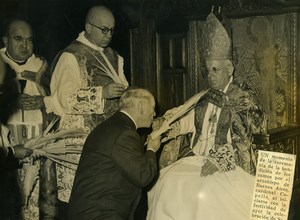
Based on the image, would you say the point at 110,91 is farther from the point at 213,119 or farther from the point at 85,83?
the point at 213,119

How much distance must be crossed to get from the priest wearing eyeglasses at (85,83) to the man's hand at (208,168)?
944 millimetres

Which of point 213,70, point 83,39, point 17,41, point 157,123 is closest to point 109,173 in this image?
point 157,123

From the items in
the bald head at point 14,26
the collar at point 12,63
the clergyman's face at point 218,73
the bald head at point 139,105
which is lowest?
the bald head at point 139,105

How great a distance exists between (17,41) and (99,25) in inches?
27.6

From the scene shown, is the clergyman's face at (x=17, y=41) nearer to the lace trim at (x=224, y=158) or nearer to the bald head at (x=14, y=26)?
the bald head at (x=14, y=26)

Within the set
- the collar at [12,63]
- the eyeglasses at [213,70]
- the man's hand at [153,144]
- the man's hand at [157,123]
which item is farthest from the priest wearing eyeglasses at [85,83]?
the eyeglasses at [213,70]

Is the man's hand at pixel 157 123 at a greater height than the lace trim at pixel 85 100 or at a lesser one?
lesser

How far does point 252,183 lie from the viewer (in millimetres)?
4406

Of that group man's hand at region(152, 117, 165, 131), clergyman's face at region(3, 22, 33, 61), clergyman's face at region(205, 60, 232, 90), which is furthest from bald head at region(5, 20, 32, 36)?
clergyman's face at region(205, 60, 232, 90)

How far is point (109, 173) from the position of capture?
4207 millimetres

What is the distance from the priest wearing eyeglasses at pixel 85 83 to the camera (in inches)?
191

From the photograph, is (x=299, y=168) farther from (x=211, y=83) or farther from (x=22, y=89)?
(x=22, y=89)

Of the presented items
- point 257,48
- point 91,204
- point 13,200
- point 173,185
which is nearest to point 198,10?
point 257,48

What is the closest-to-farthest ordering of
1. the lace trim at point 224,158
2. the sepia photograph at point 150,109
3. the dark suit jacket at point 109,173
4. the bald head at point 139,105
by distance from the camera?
1. the dark suit jacket at point 109,173
2. the sepia photograph at point 150,109
3. the bald head at point 139,105
4. the lace trim at point 224,158
